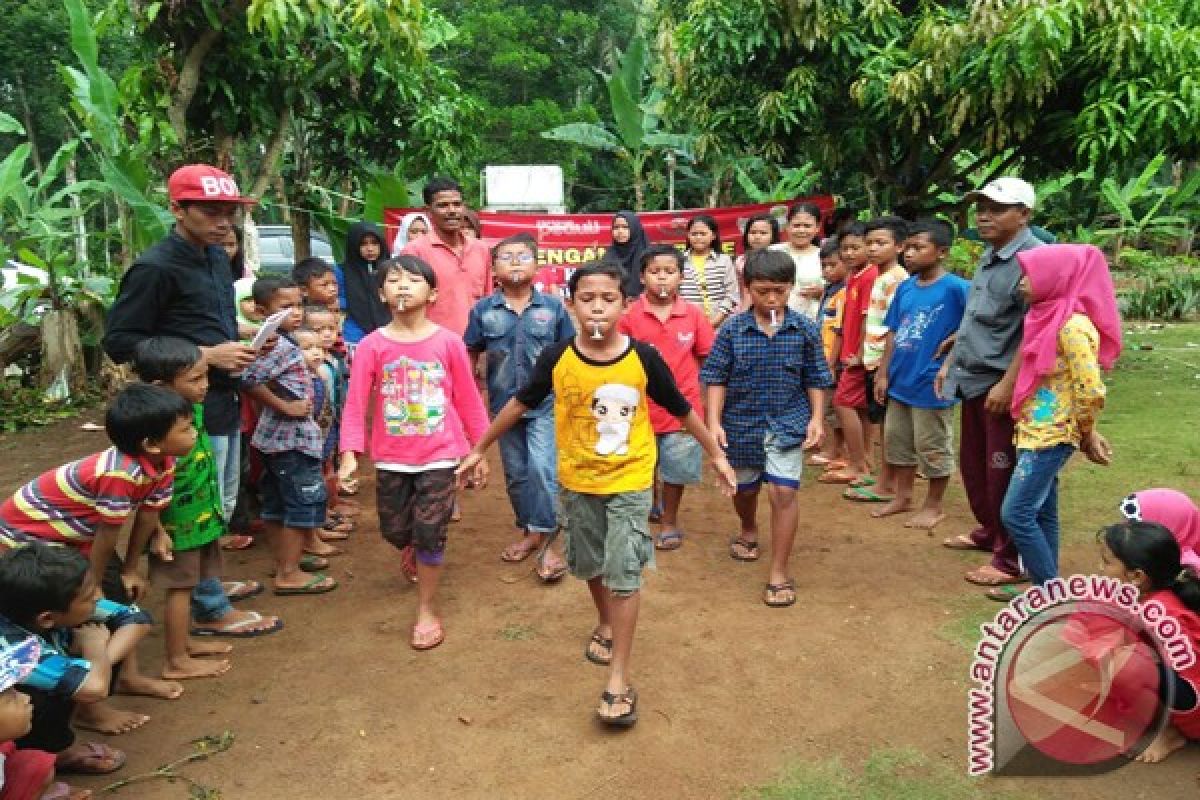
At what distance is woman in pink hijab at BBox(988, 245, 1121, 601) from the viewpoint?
335cm

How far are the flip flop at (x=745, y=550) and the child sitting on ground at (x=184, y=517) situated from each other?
245cm

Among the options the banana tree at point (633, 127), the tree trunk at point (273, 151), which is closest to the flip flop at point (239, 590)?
the tree trunk at point (273, 151)

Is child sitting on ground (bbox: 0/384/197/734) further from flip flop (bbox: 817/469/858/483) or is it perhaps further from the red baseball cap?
flip flop (bbox: 817/469/858/483)

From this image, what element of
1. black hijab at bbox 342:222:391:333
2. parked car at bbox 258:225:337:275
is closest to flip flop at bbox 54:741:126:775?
black hijab at bbox 342:222:391:333

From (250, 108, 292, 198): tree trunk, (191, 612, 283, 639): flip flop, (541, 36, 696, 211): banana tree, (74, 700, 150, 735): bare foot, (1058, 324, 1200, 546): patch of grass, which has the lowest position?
(191, 612, 283, 639): flip flop

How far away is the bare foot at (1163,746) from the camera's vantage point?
2.67m

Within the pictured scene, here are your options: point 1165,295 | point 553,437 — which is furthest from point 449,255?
point 1165,295

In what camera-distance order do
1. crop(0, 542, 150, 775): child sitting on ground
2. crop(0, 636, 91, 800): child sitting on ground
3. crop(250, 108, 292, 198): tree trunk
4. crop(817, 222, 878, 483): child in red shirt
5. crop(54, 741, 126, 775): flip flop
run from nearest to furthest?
1. crop(0, 636, 91, 800): child sitting on ground
2. crop(0, 542, 150, 775): child sitting on ground
3. crop(54, 741, 126, 775): flip flop
4. crop(817, 222, 878, 483): child in red shirt
5. crop(250, 108, 292, 198): tree trunk

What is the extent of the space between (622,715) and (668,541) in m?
1.75

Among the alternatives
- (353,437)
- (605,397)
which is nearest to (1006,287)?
(605,397)

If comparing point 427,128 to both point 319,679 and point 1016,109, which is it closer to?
point 1016,109

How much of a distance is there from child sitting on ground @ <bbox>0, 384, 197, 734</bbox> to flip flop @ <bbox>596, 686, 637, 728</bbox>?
5.25 ft

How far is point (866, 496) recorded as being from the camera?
5312 millimetres

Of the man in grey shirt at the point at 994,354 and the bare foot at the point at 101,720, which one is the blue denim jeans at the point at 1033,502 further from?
the bare foot at the point at 101,720
